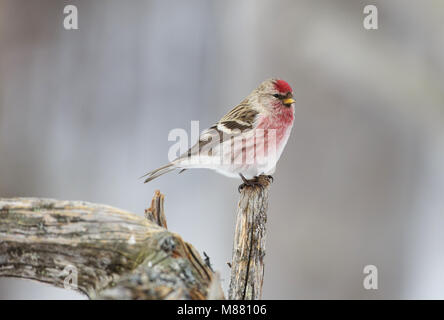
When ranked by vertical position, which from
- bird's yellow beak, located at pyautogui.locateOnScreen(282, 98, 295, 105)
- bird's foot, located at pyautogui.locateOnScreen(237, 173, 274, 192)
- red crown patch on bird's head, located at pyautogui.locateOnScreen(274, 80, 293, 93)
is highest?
red crown patch on bird's head, located at pyautogui.locateOnScreen(274, 80, 293, 93)

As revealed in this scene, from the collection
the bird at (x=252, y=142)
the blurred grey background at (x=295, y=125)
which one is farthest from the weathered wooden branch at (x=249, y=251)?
the blurred grey background at (x=295, y=125)

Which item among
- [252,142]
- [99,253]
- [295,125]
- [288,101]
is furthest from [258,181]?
[295,125]

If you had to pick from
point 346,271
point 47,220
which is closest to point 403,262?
point 346,271

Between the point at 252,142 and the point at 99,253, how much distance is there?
70 cm

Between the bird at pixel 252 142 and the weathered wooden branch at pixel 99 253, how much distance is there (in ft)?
1.54

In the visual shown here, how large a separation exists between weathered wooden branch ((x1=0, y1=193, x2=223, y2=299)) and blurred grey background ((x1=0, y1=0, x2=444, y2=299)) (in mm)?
1014

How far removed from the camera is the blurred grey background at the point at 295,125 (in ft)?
7.27

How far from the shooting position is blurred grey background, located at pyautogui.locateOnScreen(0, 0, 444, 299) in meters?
2.22

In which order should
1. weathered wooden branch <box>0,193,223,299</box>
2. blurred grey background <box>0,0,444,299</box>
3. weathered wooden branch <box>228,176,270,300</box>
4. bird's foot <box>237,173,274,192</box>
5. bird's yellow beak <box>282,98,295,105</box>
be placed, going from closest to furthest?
weathered wooden branch <box>0,193,223,299</box>
weathered wooden branch <box>228,176,270,300</box>
bird's foot <box>237,173,274,192</box>
bird's yellow beak <box>282,98,295,105</box>
blurred grey background <box>0,0,444,299</box>

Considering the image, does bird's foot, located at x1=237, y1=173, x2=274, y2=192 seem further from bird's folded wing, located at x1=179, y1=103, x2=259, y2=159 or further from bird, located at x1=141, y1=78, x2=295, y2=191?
bird's folded wing, located at x1=179, y1=103, x2=259, y2=159

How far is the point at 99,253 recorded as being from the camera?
102 cm

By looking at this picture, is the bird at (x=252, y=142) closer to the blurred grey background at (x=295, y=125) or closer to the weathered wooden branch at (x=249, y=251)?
the weathered wooden branch at (x=249, y=251)

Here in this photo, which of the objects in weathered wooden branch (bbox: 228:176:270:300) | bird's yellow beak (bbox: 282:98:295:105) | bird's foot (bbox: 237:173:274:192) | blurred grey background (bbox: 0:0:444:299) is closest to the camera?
weathered wooden branch (bbox: 228:176:270:300)

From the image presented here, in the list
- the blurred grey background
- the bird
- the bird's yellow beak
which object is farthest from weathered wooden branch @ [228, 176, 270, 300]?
the blurred grey background
